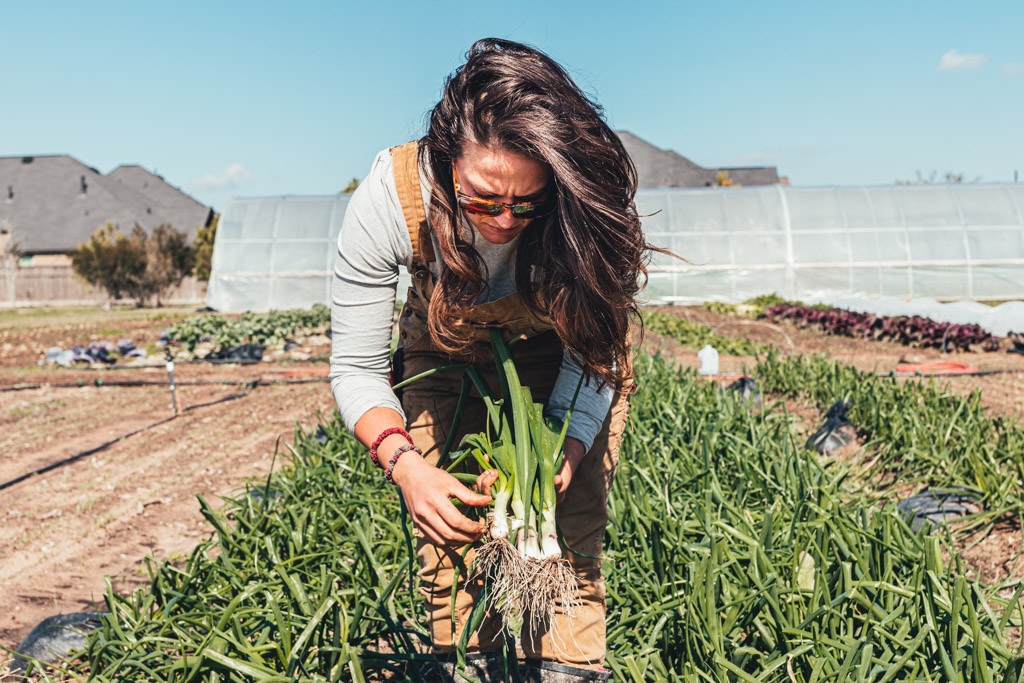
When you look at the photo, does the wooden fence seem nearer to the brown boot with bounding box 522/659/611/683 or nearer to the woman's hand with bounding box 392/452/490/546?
the brown boot with bounding box 522/659/611/683

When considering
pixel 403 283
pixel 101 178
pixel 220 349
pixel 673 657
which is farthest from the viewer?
pixel 101 178

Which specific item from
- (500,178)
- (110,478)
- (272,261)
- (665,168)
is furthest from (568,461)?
(665,168)

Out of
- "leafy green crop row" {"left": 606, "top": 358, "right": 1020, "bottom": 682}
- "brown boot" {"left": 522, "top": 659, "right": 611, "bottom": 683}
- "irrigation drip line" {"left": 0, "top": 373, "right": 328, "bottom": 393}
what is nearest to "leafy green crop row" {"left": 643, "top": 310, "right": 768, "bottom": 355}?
"irrigation drip line" {"left": 0, "top": 373, "right": 328, "bottom": 393}

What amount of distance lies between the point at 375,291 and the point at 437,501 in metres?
0.45

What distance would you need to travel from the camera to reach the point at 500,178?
4.50 feet

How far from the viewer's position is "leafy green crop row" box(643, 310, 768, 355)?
8484 mm

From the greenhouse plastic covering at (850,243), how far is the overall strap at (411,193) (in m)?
13.1

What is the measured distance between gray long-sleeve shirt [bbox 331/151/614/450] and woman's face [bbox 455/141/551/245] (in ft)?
0.35

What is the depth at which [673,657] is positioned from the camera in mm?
1991

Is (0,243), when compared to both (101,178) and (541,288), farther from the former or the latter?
(541,288)

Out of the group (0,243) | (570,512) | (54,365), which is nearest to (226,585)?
(570,512)

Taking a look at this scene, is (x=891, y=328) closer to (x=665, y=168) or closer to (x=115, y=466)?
(x=115, y=466)

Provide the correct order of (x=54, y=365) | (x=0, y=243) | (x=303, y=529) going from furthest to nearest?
(x=0, y=243)
(x=54, y=365)
(x=303, y=529)

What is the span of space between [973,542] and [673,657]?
1577 mm
